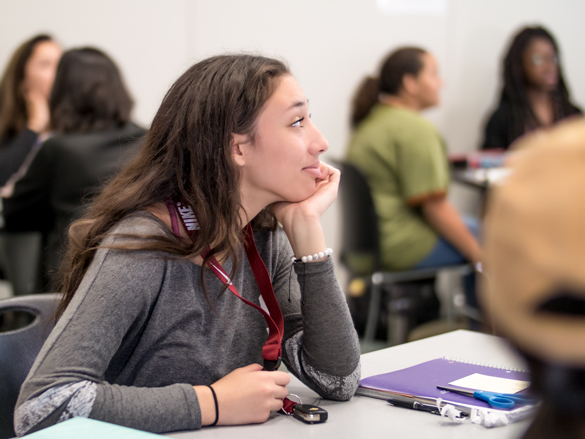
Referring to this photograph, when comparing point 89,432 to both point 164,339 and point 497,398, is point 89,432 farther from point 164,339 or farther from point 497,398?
point 497,398

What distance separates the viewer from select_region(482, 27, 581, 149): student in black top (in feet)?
13.0

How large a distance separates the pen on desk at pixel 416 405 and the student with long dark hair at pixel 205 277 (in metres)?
0.09

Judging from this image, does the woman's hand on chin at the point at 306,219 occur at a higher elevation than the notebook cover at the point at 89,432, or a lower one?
higher

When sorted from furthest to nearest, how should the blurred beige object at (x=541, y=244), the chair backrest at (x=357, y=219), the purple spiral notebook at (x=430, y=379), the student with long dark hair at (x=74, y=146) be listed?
1. the chair backrest at (x=357, y=219)
2. the student with long dark hair at (x=74, y=146)
3. the purple spiral notebook at (x=430, y=379)
4. the blurred beige object at (x=541, y=244)

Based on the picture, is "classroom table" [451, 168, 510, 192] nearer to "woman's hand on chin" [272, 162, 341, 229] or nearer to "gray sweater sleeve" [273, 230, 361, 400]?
"woman's hand on chin" [272, 162, 341, 229]

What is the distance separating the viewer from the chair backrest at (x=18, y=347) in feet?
3.70

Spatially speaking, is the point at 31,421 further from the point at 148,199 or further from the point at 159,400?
the point at 148,199

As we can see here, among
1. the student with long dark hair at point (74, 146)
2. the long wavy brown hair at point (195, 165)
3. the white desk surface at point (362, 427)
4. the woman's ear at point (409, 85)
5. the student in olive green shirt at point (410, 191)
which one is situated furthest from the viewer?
the woman's ear at point (409, 85)

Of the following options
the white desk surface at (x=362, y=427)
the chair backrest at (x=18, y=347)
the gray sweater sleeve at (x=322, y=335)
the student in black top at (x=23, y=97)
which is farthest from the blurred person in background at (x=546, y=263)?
the student in black top at (x=23, y=97)

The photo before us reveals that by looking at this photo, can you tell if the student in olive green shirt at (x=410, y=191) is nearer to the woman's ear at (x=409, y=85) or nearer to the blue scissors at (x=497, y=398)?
the woman's ear at (x=409, y=85)

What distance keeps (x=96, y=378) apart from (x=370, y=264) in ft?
6.83

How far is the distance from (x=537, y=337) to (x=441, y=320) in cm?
314

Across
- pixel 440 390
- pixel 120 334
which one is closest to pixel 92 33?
pixel 120 334

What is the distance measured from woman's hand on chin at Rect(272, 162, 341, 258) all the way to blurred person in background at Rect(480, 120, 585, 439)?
31.1 inches
